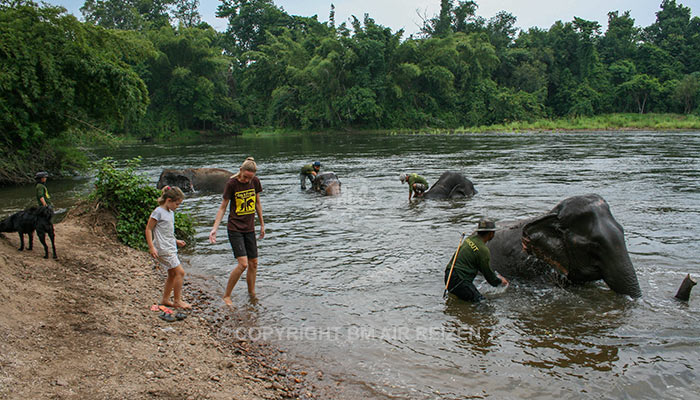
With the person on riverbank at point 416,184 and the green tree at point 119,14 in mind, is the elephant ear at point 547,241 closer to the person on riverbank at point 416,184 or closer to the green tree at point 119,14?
the person on riverbank at point 416,184

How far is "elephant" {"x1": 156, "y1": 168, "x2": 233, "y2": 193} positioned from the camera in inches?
623

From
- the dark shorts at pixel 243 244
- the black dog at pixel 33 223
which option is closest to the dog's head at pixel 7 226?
the black dog at pixel 33 223

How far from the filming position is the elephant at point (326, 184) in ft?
48.9

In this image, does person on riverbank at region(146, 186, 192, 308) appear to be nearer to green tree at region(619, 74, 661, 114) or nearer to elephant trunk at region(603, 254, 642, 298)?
elephant trunk at region(603, 254, 642, 298)

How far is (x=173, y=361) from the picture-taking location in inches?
175

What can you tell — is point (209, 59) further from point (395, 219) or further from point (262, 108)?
point (395, 219)

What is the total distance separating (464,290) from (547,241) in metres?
1.34

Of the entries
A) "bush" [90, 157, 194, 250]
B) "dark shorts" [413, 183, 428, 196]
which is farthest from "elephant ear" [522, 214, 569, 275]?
"dark shorts" [413, 183, 428, 196]

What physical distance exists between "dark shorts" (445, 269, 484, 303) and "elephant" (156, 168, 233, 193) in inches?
431

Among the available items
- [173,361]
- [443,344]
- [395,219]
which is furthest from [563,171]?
[173,361]

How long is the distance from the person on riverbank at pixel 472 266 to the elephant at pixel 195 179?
11.0m

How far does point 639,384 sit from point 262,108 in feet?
204

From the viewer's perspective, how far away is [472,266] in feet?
20.8

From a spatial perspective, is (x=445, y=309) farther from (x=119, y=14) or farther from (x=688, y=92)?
(x=119, y=14)
